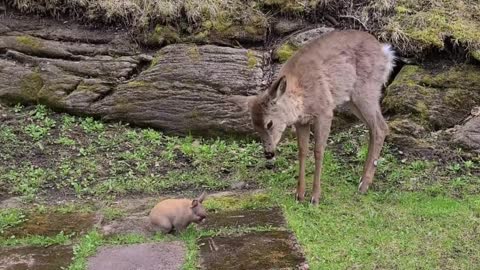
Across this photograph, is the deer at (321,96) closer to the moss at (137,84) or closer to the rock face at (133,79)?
the rock face at (133,79)

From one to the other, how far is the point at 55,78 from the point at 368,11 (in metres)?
4.15

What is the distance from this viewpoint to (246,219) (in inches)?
230

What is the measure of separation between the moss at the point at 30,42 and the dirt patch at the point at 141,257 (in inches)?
168

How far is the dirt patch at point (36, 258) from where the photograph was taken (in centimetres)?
501

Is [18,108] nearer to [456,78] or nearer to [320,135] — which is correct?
[320,135]

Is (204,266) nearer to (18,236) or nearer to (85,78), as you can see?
(18,236)

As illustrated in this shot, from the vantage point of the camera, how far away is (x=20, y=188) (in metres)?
6.73

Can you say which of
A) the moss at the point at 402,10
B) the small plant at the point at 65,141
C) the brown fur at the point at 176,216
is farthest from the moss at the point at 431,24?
the small plant at the point at 65,141

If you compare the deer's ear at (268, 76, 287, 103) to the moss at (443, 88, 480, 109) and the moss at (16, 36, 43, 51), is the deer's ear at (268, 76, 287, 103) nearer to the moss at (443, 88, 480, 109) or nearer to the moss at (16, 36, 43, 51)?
the moss at (443, 88, 480, 109)

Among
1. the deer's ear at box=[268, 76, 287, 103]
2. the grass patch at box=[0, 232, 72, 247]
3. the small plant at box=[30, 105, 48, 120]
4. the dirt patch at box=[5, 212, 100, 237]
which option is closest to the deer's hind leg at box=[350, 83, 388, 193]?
the deer's ear at box=[268, 76, 287, 103]

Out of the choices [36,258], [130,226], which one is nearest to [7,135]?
[130,226]

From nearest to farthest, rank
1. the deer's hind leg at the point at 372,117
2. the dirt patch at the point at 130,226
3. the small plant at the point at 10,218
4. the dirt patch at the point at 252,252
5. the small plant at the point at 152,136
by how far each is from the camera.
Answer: the dirt patch at the point at 252,252
the dirt patch at the point at 130,226
the small plant at the point at 10,218
the deer's hind leg at the point at 372,117
the small plant at the point at 152,136

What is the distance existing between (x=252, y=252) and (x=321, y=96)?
2080 millimetres

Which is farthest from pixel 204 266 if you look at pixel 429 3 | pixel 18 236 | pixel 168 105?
pixel 429 3
